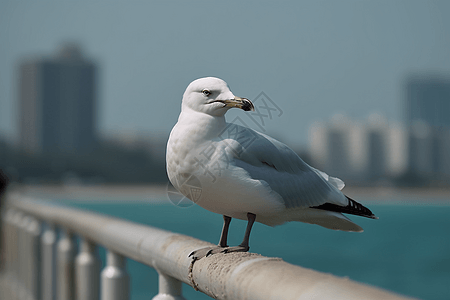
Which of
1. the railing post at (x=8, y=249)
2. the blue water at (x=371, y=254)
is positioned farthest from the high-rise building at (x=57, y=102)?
the railing post at (x=8, y=249)

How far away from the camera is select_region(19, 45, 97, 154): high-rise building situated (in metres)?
54.8

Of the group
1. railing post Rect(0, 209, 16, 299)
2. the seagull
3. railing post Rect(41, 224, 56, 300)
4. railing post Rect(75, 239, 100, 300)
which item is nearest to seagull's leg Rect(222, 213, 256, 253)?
the seagull

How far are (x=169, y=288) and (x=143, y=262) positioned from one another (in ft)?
0.42

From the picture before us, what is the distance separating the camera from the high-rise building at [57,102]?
5484 centimetres

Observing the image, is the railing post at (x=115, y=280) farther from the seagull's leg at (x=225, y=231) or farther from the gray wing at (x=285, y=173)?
the gray wing at (x=285, y=173)

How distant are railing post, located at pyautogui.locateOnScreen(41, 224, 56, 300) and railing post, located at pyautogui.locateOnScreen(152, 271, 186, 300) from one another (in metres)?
1.84

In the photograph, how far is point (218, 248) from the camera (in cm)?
129

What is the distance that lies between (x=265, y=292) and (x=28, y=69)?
67.4 metres

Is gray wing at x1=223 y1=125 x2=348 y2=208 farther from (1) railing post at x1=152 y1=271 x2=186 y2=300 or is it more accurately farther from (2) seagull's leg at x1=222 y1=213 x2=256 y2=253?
(1) railing post at x1=152 y1=271 x2=186 y2=300

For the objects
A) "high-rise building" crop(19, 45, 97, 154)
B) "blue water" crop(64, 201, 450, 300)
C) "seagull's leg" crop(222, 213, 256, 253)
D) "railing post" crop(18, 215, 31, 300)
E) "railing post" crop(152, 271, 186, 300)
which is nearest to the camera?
"seagull's leg" crop(222, 213, 256, 253)

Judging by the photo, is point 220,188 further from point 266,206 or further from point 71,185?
point 71,185

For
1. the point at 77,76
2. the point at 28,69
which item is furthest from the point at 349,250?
the point at 28,69

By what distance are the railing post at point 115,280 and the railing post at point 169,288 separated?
406mm

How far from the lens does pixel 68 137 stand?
52.8 metres
